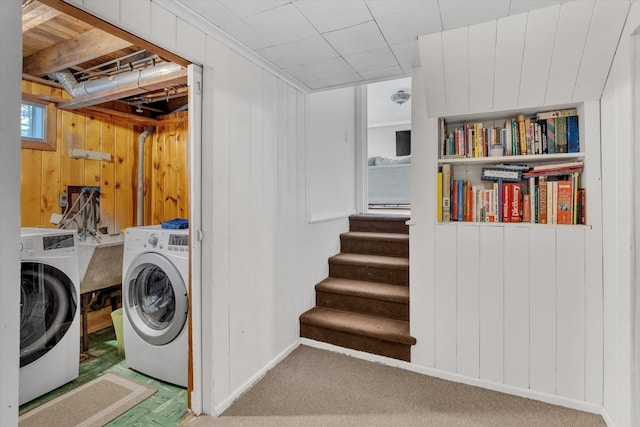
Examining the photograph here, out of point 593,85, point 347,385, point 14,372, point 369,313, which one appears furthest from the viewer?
point 369,313

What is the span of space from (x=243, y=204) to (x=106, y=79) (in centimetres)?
151

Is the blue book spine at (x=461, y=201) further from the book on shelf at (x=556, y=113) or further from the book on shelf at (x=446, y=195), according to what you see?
the book on shelf at (x=556, y=113)

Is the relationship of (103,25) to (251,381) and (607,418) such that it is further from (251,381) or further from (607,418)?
(607,418)

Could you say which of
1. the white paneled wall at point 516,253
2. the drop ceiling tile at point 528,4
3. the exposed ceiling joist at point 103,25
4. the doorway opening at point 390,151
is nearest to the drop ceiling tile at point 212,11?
the exposed ceiling joist at point 103,25

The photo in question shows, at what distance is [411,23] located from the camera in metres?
1.68

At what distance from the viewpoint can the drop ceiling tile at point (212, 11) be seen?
4.95 feet

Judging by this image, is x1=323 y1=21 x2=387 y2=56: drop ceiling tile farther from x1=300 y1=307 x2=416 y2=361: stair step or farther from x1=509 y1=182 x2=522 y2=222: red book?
x1=300 y1=307 x2=416 y2=361: stair step

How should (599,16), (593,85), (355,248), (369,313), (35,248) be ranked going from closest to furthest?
(599,16), (593,85), (35,248), (369,313), (355,248)

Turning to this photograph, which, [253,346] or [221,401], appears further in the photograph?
[253,346]

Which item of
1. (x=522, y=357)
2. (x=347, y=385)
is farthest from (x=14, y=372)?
(x=522, y=357)

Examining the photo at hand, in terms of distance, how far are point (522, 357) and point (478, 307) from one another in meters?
0.36

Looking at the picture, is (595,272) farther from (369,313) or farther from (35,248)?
(35,248)

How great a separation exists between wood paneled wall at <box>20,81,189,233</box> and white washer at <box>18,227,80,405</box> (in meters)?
0.87

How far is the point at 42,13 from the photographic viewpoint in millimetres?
1812
